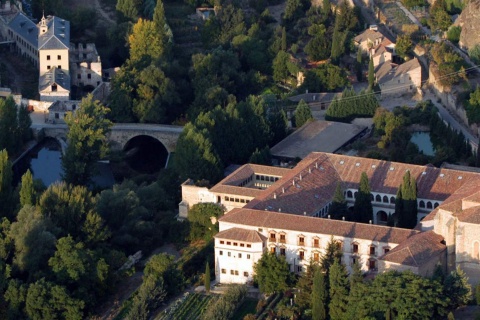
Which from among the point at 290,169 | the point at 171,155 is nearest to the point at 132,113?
the point at 171,155

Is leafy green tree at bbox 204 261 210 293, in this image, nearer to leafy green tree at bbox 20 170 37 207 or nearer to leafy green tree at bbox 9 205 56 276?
leafy green tree at bbox 9 205 56 276

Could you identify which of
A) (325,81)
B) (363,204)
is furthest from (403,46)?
(363,204)

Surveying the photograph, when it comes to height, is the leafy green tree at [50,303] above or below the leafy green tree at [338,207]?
below

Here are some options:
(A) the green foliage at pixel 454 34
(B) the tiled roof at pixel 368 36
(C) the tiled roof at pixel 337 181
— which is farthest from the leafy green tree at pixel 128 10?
(C) the tiled roof at pixel 337 181

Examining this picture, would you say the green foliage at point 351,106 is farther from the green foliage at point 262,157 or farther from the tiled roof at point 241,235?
the tiled roof at point 241,235

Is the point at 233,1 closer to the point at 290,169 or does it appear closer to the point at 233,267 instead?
the point at 290,169

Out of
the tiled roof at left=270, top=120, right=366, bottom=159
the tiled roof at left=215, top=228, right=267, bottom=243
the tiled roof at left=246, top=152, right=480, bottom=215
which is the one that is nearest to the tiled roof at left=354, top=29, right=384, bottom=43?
the tiled roof at left=270, top=120, right=366, bottom=159

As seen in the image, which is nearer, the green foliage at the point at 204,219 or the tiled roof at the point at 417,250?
the tiled roof at the point at 417,250
